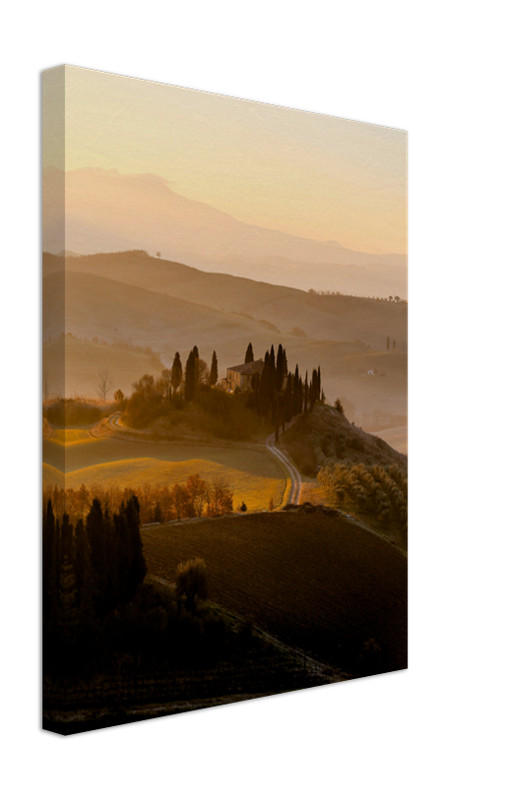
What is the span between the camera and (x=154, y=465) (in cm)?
599

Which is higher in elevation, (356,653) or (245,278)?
(245,278)

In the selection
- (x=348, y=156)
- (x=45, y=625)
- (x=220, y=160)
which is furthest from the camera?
(x=348, y=156)

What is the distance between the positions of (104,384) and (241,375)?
1.16 meters

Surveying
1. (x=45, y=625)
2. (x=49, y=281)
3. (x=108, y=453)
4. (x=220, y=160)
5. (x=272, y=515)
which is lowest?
(x=45, y=625)

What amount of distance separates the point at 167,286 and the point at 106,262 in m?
0.61

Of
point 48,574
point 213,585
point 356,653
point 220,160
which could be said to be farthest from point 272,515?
point 220,160

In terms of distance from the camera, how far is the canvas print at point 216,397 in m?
5.52

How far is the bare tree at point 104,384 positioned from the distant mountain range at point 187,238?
2.60 ft

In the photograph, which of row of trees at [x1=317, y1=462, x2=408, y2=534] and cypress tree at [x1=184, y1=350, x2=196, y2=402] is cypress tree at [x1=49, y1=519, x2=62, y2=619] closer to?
cypress tree at [x1=184, y1=350, x2=196, y2=402]

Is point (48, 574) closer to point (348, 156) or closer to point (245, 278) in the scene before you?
point (245, 278)

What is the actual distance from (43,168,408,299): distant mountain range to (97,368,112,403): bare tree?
793 millimetres

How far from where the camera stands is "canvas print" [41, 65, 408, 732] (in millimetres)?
5520

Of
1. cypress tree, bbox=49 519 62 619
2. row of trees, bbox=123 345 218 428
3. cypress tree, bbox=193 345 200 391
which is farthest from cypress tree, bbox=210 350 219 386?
cypress tree, bbox=49 519 62 619

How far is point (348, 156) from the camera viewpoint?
7035 millimetres
